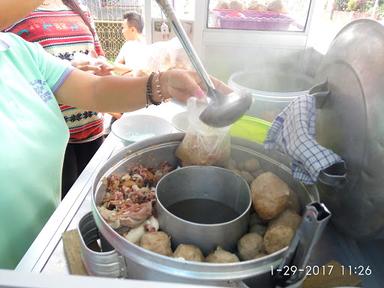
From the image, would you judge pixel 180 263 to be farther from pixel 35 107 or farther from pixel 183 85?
pixel 35 107

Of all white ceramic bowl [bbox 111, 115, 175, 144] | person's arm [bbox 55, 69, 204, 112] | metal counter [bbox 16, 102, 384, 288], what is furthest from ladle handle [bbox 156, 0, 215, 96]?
metal counter [bbox 16, 102, 384, 288]

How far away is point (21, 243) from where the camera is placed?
0.88 meters

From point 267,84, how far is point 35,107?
1.00m

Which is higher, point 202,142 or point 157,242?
point 202,142

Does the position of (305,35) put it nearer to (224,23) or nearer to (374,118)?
(224,23)

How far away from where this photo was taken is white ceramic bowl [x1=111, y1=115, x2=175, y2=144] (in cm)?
120

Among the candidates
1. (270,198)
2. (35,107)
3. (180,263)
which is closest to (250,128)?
(270,198)

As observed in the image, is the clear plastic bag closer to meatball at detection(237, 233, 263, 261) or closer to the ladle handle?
the ladle handle

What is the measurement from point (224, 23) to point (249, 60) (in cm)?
25

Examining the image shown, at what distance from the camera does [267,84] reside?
1.40 m

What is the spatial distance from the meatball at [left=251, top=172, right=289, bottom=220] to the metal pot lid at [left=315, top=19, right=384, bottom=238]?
115 millimetres

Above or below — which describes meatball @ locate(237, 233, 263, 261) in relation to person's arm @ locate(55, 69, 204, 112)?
below

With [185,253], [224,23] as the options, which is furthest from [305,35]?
[185,253]

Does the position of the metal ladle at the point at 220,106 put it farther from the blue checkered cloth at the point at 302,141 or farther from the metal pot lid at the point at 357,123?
the metal pot lid at the point at 357,123
